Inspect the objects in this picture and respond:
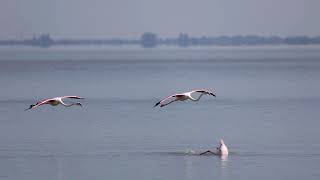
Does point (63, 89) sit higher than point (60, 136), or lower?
higher

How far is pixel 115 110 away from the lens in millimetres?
84062

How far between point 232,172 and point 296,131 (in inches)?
656

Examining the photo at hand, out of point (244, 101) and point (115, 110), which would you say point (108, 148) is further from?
point (244, 101)

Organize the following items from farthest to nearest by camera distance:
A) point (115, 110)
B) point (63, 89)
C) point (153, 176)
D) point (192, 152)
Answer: point (63, 89), point (115, 110), point (192, 152), point (153, 176)

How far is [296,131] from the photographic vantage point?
66.2 metres

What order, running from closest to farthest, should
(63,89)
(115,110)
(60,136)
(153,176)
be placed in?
(153,176) → (60,136) → (115,110) → (63,89)

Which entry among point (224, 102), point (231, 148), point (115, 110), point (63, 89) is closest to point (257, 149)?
point (231, 148)

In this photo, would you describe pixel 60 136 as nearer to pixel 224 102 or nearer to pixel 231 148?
pixel 231 148

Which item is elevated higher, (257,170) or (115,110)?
(115,110)

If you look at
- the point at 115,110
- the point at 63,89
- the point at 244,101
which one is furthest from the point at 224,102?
the point at 63,89

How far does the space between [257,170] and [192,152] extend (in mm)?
5984

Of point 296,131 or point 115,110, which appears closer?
point 296,131

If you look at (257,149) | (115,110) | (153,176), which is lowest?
(153,176)

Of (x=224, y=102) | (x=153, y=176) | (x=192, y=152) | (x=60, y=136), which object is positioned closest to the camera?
(x=153, y=176)
